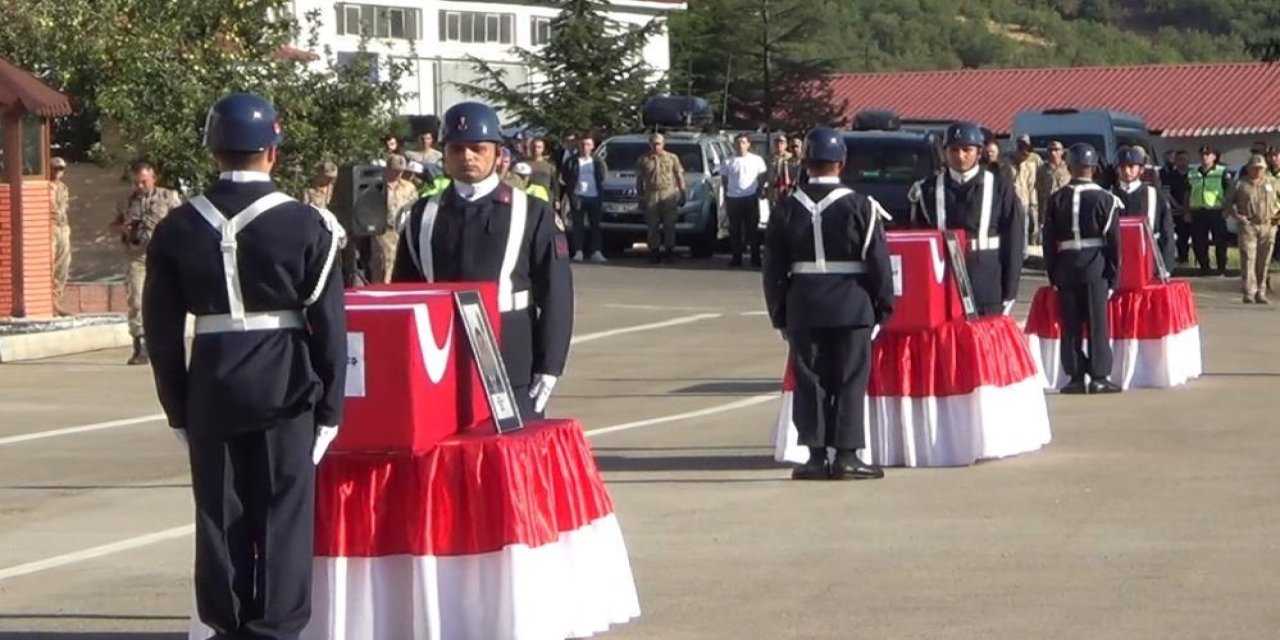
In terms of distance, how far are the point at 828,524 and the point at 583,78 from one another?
3718 cm

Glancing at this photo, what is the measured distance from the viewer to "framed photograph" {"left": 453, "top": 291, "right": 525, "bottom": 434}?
8.72m

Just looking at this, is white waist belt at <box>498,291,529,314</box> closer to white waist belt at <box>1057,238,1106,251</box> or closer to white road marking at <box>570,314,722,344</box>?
white waist belt at <box>1057,238,1106,251</box>

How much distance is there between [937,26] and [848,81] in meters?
53.4

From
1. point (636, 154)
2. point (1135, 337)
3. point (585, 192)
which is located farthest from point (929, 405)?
point (636, 154)

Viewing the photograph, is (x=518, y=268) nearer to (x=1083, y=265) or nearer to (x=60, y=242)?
(x=1083, y=265)

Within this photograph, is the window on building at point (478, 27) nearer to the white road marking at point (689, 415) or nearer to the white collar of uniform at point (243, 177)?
the white road marking at point (689, 415)

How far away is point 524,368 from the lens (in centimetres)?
948

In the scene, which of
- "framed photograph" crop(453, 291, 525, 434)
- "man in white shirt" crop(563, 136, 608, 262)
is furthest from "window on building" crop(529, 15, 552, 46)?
"framed photograph" crop(453, 291, 525, 434)

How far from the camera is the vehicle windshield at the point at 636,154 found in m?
37.1

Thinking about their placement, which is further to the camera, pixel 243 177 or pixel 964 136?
pixel 964 136

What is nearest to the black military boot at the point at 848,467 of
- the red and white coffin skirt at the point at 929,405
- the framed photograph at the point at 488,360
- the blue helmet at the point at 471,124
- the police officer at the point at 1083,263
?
the red and white coffin skirt at the point at 929,405

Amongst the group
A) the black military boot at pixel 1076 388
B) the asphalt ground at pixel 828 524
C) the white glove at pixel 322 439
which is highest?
the white glove at pixel 322 439

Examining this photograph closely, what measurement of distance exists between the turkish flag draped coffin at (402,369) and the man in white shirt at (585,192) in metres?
27.0

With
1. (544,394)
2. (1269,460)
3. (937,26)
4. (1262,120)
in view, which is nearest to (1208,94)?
(1262,120)
